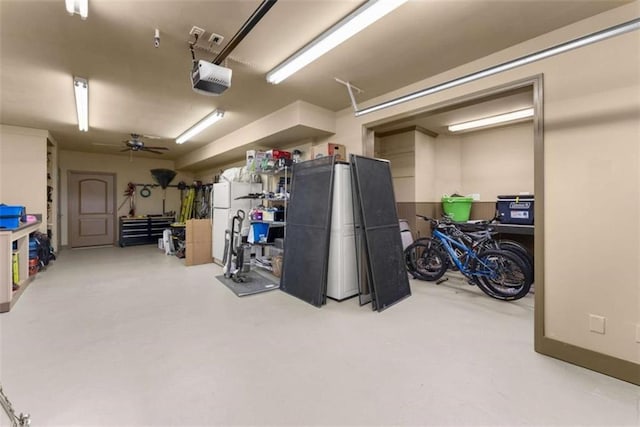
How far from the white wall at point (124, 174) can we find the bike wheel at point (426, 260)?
8.25 meters

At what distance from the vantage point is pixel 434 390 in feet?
5.95

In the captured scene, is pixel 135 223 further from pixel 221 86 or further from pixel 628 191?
pixel 628 191

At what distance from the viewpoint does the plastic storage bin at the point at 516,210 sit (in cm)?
404

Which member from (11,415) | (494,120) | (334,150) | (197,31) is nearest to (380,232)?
(334,150)

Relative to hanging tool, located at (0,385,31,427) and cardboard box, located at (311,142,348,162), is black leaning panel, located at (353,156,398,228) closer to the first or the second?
cardboard box, located at (311,142,348,162)

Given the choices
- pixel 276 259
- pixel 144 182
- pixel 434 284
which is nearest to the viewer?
pixel 434 284

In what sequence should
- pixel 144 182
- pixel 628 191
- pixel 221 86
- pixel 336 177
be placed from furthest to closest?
pixel 144 182 → pixel 336 177 → pixel 221 86 → pixel 628 191

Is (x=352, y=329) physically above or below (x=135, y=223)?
below

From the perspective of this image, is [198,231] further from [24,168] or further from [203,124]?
[24,168]

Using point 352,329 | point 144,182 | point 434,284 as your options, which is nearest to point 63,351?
point 352,329

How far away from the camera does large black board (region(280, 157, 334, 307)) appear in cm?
339

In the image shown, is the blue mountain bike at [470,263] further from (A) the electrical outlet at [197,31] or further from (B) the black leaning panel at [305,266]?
(A) the electrical outlet at [197,31]

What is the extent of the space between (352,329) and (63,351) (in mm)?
2510

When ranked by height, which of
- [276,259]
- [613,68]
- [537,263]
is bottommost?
[276,259]
